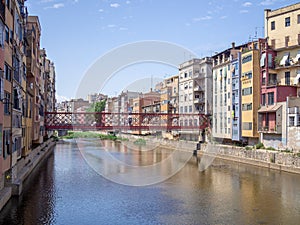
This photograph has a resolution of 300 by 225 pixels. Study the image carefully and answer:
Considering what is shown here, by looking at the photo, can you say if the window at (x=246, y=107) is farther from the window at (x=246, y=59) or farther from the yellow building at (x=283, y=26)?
the yellow building at (x=283, y=26)

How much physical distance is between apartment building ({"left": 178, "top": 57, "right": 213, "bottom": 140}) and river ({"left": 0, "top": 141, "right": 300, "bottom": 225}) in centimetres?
1808

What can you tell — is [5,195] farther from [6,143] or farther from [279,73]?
[279,73]

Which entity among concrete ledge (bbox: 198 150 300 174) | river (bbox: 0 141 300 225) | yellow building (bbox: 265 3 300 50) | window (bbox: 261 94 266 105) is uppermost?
yellow building (bbox: 265 3 300 50)

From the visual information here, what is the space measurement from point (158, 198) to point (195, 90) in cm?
2978

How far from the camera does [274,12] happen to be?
34.6 meters

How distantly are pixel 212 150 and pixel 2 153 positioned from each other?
27507 mm

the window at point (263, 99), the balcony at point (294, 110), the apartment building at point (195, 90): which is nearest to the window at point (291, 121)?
the balcony at point (294, 110)

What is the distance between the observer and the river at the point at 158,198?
14867 mm

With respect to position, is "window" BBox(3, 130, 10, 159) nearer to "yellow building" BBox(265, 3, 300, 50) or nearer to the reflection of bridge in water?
the reflection of bridge in water

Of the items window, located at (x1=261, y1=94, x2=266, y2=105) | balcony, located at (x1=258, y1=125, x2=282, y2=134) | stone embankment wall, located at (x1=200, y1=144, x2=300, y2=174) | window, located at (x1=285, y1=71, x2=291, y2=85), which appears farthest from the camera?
window, located at (x1=261, y1=94, x2=266, y2=105)

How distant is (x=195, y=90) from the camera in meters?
47.0

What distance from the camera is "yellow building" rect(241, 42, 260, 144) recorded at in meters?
33.2

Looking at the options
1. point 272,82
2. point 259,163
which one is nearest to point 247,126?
point 272,82

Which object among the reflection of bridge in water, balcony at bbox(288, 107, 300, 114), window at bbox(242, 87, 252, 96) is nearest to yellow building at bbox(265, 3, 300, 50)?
window at bbox(242, 87, 252, 96)
